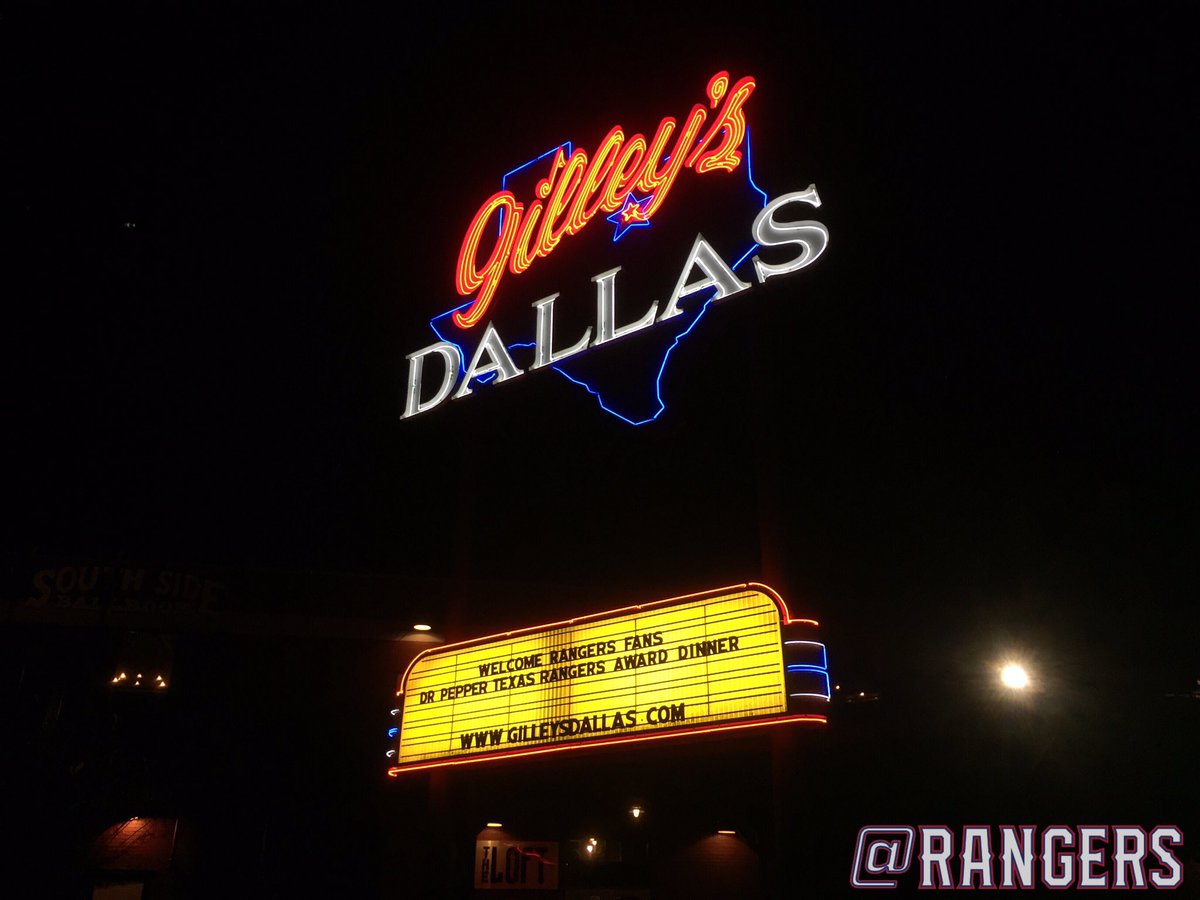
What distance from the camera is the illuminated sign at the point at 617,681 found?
668cm

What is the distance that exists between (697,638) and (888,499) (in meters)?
5.44

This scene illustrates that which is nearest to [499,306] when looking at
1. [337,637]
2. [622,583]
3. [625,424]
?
[625,424]

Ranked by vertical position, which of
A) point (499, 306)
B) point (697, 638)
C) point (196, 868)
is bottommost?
point (196, 868)

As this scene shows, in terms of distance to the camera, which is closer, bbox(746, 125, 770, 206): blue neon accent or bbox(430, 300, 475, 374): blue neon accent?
bbox(746, 125, 770, 206): blue neon accent

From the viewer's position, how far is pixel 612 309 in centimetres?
954

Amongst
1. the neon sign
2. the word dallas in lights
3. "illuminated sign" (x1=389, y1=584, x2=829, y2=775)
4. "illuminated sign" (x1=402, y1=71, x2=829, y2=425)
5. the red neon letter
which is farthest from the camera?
the red neon letter

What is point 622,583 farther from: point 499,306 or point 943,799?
point 943,799

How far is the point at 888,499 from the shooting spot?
1185 centimetres

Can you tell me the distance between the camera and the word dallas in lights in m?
8.37

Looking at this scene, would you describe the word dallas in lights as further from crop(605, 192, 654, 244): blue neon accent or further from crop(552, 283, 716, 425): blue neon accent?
crop(605, 192, 654, 244): blue neon accent

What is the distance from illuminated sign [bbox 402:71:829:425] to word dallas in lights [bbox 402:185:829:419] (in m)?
0.01

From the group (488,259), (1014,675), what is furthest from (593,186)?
(1014,675)

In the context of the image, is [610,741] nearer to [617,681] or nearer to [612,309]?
[617,681]

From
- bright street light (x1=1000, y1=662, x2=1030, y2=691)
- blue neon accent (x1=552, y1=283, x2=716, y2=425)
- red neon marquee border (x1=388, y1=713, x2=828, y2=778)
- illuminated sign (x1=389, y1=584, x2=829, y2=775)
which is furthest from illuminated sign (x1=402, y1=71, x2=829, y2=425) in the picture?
bright street light (x1=1000, y1=662, x2=1030, y2=691)
